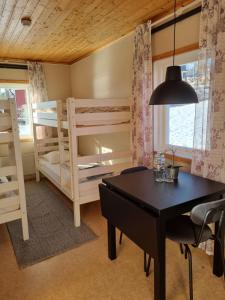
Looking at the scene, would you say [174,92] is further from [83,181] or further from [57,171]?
[57,171]

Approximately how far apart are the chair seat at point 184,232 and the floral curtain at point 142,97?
1218 mm

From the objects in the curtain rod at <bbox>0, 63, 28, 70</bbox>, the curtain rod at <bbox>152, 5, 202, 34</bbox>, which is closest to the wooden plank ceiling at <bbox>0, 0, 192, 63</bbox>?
the curtain rod at <bbox>152, 5, 202, 34</bbox>

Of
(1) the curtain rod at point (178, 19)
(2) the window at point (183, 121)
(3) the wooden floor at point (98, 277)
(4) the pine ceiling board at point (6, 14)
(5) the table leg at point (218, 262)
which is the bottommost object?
(3) the wooden floor at point (98, 277)

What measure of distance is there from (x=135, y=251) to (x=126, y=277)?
385 mm

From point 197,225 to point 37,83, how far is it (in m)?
4.21

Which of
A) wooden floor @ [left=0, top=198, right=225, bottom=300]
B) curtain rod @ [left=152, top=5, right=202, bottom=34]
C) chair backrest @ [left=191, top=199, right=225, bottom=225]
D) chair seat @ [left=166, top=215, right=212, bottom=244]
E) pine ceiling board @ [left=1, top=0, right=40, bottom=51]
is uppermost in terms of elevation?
pine ceiling board @ [left=1, top=0, right=40, bottom=51]

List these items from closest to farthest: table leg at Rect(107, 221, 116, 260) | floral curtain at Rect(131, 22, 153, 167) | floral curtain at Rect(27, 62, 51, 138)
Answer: table leg at Rect(107, 221, 116, 260) < floral curtain at Rect(131, 22, 153, 167) < floral curtain at Rect(27, 62, 51, 138)

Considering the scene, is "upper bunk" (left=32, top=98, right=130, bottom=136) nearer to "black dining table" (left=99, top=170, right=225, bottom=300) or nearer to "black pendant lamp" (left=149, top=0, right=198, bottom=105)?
"black dining table" (left=99, top=170, right=225, bottom=300)

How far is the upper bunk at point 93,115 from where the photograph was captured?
2687mm

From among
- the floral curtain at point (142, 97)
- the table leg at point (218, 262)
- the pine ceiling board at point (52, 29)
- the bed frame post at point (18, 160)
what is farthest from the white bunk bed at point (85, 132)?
the table leg at point (218, 262)

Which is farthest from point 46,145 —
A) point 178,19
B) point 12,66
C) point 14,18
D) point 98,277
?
point 178,19

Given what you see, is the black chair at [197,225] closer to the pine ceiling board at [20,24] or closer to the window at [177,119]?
the window at [177,119]

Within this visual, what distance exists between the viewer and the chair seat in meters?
1.67

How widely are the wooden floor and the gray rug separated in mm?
106
